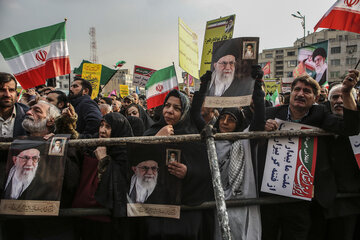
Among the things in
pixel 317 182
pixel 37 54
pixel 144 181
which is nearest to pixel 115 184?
pixel 144 181

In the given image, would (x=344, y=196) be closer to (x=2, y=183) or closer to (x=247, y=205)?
(x=247, y=205)

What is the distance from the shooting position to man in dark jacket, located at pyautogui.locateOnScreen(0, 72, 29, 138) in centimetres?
299

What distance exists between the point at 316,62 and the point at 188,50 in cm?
371

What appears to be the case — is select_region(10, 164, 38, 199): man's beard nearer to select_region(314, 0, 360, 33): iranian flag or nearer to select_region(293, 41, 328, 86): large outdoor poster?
select_region(314, 0, 360, 33): iranian flag

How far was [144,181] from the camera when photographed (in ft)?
7.83

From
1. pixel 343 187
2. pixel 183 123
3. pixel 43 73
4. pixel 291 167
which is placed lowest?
pixel 343 187

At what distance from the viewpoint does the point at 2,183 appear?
92.7 inches

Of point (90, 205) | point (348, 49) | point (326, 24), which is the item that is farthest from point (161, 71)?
point (348, 49)

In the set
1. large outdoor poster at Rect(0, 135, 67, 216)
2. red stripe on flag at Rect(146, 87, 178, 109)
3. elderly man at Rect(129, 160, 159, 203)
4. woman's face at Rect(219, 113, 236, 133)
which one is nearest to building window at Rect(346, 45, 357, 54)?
red stripe on flag at Rect(146, 87, 178, 109)

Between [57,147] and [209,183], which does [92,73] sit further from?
[209,183]

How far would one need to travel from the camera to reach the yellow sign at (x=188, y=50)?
4633 millimetres

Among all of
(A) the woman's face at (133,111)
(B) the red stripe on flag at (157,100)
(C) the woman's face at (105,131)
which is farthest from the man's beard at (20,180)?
(B) the red stripe on flag at (157,100)

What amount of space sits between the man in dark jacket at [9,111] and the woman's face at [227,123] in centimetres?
216

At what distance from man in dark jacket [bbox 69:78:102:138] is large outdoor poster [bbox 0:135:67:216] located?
123 cm
